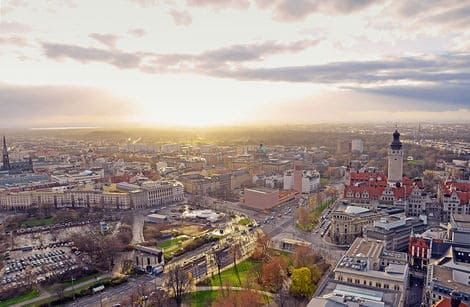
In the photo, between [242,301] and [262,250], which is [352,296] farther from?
[262,250]

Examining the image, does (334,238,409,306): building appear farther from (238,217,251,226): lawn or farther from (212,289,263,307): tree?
(238,217,251,226): lawn

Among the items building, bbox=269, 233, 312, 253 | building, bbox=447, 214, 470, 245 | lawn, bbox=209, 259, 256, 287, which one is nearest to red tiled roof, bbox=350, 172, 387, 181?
building, bbox=269, 233, 312, 253

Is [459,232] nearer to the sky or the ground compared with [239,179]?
nearer to the sky

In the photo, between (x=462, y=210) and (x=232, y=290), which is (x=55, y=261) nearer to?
(x=232, y=290)

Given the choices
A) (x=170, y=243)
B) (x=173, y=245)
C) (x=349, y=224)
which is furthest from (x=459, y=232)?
(x=170, y=243)

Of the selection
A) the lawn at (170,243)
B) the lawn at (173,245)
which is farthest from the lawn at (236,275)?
the lawn at (170,243)

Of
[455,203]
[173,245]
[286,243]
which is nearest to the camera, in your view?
[286,243]

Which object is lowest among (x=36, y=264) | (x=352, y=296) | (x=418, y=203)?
(x=36, y=264)
